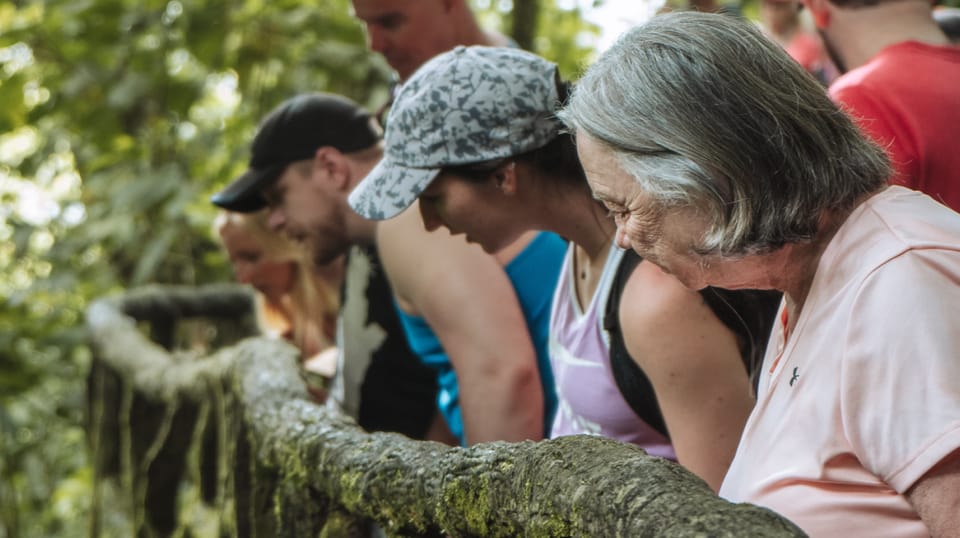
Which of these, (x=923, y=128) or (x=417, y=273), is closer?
(x=923, y=128)

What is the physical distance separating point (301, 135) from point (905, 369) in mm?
2346

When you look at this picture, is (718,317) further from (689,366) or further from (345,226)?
(345,226)

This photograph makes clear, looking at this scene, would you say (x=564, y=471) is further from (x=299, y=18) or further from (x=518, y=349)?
(x=299, y=18)

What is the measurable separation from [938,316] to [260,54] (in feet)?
15.7

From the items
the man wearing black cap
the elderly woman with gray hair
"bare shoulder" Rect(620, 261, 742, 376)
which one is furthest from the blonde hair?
the elderly woman with gray hair

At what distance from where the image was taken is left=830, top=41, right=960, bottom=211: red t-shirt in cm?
200

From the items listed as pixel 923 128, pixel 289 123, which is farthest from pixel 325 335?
pixel 923 128

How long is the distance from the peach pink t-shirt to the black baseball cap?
2094 mm

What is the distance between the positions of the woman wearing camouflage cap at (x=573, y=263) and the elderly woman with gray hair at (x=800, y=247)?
0.66ft

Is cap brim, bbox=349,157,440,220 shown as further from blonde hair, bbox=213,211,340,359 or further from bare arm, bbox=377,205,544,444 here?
blonde hair, bbox=213,211,340,359

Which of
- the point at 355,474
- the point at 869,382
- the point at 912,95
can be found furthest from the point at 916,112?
the point at 355,474

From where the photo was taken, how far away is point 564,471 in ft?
3.99

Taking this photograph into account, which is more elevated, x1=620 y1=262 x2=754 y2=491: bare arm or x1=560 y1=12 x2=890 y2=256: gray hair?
x1=560 y1=12 x2=890 y2=256: gray hair

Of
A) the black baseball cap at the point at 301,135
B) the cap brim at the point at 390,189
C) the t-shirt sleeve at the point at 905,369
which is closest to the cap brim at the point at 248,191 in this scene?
the black baseball cap at the point at 301,135
